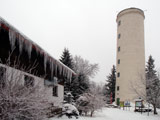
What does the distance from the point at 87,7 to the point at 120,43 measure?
12104mm

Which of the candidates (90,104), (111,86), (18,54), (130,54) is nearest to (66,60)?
(90,104)

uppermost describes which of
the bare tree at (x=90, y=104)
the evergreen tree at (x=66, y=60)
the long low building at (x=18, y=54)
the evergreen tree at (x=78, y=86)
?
the evergreen tree at (x=66, y=60)

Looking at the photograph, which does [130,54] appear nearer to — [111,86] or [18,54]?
[111,86]

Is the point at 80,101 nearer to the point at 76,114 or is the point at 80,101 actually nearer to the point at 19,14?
the point at 76,114

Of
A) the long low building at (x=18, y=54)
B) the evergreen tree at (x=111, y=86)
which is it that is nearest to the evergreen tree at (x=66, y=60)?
the long low building at (x=18, y=54)

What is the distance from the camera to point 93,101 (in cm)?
1212

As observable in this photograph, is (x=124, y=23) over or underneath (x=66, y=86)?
over

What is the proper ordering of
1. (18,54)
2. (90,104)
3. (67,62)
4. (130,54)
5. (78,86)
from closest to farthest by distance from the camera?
(18,54), (90,104), (78,86), (67,62), (130,54)

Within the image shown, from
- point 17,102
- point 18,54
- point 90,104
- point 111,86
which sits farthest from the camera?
point 111,86

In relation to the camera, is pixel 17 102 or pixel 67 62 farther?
pixel 67 62

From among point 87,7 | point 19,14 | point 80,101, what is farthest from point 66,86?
point 87,7

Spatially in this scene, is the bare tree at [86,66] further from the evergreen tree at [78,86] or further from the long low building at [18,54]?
the long low building at [18,54]

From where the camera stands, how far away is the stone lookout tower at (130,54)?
26734mm

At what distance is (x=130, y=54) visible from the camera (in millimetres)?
27125
